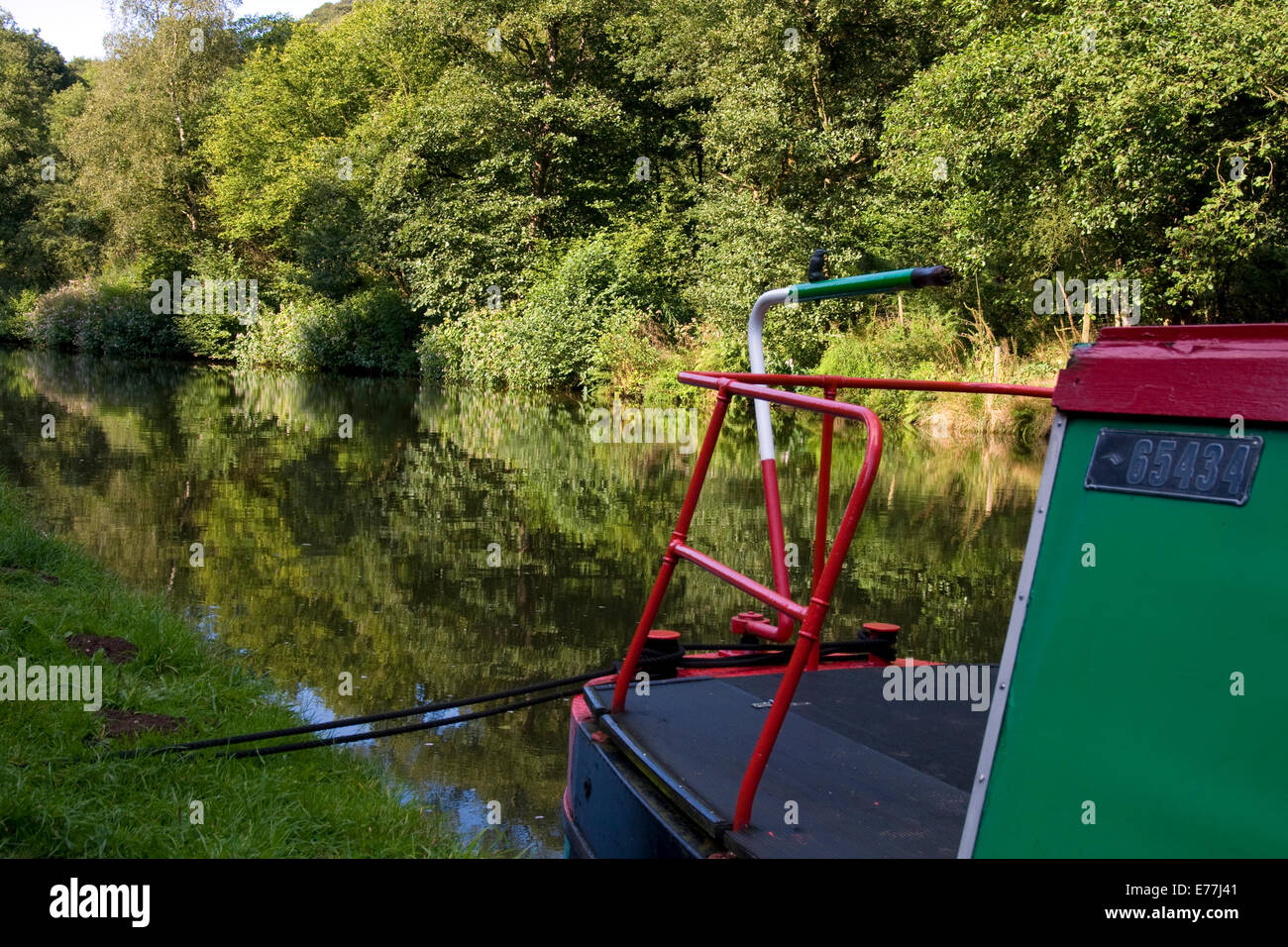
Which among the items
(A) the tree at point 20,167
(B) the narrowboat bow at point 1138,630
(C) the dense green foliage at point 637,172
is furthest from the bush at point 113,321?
(B) the narrowboat bow at point 1138,630

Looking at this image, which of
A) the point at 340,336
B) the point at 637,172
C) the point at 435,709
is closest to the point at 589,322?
the point at 637,172

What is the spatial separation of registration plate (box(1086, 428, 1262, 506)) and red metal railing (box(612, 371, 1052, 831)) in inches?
17.7

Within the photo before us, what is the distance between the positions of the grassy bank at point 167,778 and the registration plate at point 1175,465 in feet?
10.2

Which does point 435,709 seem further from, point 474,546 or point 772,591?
point 474,546

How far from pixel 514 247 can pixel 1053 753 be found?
3336 centimetres

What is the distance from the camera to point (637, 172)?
35.7 m

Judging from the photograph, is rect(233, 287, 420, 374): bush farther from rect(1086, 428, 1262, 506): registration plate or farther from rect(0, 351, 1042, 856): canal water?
rect(1086, 428, 1262, 506): registration plate

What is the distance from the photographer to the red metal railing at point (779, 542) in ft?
8.54

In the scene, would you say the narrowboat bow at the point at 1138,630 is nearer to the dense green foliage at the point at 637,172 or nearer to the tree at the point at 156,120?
the dense green foliage at the point at 637,172

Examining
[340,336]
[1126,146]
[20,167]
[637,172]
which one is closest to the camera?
[1126,146]

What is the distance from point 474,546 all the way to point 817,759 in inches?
287

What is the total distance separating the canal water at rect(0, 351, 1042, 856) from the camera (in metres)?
6.41
